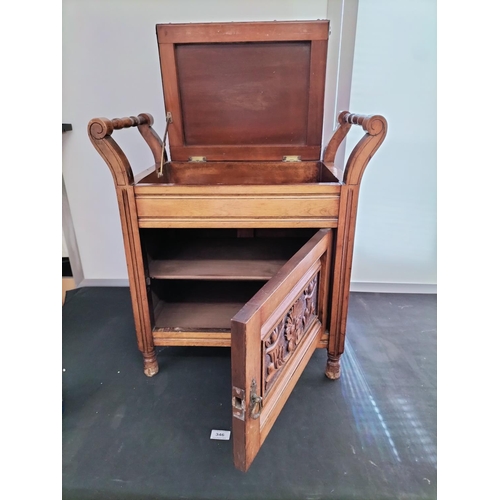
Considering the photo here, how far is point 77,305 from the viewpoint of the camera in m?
1.80

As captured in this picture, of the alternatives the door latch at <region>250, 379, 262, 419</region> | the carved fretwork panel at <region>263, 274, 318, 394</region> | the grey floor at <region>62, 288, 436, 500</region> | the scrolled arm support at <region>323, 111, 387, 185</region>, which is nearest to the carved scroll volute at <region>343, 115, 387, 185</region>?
the scrolled arm support at <region>323, 111, 387, 185</region>

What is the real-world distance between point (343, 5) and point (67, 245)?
1.78 m

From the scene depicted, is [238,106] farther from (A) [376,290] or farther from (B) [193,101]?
(A) [376,290]

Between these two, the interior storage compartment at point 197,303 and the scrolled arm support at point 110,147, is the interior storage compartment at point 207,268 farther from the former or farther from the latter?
the scrolled arm support at point 110,147

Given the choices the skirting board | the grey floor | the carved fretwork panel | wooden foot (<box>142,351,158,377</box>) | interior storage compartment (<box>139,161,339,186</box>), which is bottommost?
the grey floor

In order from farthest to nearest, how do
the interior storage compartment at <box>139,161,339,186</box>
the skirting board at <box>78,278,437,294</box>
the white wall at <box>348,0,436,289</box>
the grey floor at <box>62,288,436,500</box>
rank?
the skirting board at <box>78,278,437,294</box> < the white wall at <box>348,0,436,289</box> < the interior storage compartment at <box>139,161,339,186</box> < the grey floor at <box>62,288,436,500</box>

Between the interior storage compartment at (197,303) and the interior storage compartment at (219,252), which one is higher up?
the interior storage compartment at (219,252)

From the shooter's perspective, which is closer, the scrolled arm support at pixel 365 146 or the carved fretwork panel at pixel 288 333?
the carved fretwork panel at pixel 288 333

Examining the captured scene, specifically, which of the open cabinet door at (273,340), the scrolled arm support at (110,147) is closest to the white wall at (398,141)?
the open cabinet door at (273,340)

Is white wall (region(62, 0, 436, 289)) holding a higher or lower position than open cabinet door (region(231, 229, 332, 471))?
higher

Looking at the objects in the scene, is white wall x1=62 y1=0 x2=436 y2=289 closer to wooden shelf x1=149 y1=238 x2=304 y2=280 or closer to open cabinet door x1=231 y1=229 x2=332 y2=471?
wooden shelf x1=149 y1=238 x2=304 y2=280

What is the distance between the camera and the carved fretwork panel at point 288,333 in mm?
807

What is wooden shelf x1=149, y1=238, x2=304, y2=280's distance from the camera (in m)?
1.19

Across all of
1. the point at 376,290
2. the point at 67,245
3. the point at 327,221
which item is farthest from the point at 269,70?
the point at 67,245
